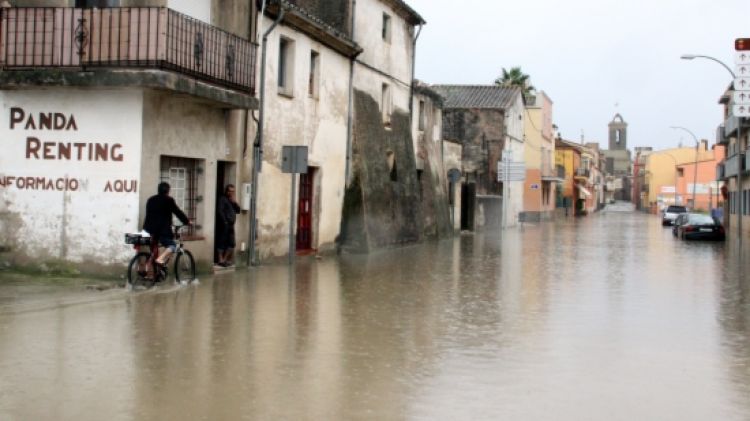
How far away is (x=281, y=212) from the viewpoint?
2091 cm

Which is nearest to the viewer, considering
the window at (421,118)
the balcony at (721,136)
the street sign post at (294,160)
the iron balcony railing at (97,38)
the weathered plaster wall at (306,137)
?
the iron balcony railing at (97,38)

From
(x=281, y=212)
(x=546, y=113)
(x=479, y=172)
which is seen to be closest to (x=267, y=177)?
(x=281, y=212)

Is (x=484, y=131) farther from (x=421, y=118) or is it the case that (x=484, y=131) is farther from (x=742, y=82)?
(x=742, y=82)

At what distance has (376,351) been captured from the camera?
934cm

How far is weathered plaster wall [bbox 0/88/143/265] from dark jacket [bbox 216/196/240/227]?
8.83ft

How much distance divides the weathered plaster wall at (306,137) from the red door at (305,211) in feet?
0.56

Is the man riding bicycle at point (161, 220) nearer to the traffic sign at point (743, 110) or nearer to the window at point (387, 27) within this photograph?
the window at point (387, 27)

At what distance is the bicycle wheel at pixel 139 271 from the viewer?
14.0 m

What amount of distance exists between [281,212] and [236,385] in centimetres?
1358

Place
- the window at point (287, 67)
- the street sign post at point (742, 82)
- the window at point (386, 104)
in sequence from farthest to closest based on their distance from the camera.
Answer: the window at point (386, 104) → the street sign post at point (742, 82) → the window at point (287, 67)

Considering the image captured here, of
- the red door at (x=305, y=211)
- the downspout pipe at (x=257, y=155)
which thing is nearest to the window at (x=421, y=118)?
the red door at (x=305, y=211)

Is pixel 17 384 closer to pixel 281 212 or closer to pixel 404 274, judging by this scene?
pixel 404 274

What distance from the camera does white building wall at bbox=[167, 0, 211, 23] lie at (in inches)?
638

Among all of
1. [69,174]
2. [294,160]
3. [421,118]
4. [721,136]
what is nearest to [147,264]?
[69,174]
